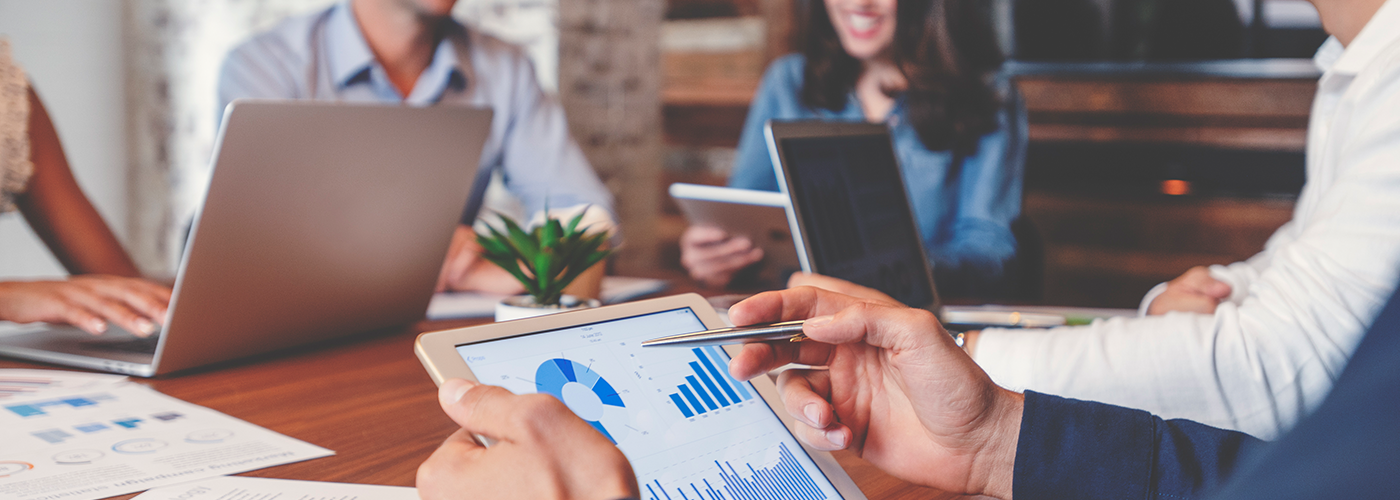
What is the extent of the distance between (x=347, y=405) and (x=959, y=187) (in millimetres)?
1551

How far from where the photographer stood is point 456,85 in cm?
213

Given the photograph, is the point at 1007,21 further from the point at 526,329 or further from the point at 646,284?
the point at 526,329

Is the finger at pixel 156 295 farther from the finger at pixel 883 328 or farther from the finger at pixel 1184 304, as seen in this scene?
the finger at pixel 1184 304

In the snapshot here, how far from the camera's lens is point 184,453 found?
0.70 meters

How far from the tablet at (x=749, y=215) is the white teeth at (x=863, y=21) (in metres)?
0.83

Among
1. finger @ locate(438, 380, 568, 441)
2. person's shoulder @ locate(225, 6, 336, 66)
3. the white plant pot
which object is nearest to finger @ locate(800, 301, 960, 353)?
finger @ locate(438, 380, 568, 441)

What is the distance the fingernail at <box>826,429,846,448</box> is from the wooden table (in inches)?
3.1

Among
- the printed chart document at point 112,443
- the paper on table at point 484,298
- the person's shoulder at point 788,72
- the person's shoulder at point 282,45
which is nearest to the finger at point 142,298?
the printed chart document at point 112,443

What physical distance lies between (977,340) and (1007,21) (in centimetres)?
229

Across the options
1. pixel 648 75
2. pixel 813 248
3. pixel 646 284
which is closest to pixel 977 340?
pixel 813 248

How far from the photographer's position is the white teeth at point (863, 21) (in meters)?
2.12

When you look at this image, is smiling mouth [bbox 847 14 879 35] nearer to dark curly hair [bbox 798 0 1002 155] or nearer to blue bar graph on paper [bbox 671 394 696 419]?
dark curly hair [bbox 798 0 1002 155]

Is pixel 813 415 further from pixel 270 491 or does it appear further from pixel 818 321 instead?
pixel 270 491

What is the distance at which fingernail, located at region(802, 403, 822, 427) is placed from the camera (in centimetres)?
62
